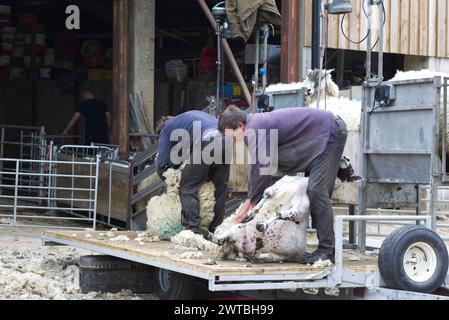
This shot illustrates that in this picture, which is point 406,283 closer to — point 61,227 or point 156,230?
point 156,230

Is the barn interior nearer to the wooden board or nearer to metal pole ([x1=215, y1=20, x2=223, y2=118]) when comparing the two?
metal pole ([x1=215, y1=20, x2=223, y2=118])

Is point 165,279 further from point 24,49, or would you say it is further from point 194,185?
point 24,49

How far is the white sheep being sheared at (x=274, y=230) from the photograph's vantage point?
300 inches

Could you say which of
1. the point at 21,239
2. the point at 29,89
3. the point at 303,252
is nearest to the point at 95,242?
the point at 303,252

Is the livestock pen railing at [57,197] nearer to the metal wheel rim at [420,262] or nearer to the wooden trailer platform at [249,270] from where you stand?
the wooden trailer platform at [249,270]

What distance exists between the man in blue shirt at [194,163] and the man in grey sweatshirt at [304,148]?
1.25 meters

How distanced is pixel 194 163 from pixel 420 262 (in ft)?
9.35

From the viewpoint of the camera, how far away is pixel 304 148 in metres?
8.04

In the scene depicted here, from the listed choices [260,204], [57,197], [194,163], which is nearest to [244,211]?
[260,204]

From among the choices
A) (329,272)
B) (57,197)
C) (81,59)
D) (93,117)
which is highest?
(81,59)

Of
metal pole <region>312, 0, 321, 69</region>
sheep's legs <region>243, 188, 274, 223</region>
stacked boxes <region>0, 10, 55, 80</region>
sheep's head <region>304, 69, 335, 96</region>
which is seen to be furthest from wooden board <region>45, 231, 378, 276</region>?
stacked boxes <region>0, 10, 55, 80</region>

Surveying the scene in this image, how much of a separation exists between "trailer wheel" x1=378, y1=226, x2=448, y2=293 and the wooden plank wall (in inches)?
317

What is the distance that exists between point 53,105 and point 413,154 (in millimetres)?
13385

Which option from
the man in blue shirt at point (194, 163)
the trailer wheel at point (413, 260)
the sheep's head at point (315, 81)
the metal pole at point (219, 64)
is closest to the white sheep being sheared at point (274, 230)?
the trailer wheel at point (413, 260)
